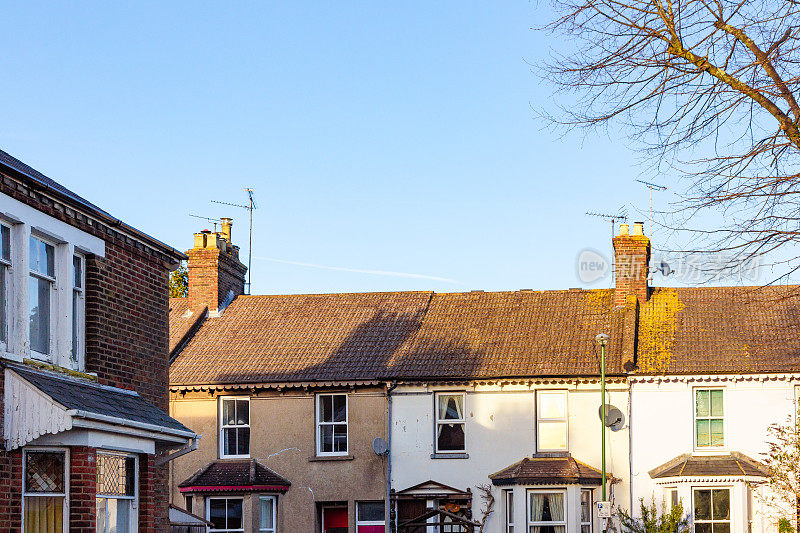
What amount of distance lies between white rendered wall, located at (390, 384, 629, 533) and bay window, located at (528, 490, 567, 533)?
1.33 feet

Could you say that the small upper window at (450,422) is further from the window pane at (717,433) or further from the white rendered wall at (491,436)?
the window pane at (717,433)

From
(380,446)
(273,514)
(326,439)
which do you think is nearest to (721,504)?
(380,446)

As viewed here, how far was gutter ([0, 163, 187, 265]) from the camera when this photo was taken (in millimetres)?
15081

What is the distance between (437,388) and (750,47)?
66.5 ft

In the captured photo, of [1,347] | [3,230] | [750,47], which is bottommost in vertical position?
[1,347]

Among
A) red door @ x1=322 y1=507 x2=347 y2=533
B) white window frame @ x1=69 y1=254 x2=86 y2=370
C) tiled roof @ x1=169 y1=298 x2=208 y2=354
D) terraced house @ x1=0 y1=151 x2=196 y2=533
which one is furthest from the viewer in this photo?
tiled roof @ x1=169 y1=298 x2=208 y2=354

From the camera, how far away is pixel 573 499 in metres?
28.8

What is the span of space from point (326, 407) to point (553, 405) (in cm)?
627

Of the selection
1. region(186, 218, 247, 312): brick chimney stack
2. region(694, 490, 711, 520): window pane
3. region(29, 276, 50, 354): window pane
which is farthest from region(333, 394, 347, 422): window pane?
region(29, 276, 50, 354): window pane

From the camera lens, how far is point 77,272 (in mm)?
17031

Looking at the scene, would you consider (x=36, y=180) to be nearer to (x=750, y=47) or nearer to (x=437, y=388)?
(x=750, y=47)

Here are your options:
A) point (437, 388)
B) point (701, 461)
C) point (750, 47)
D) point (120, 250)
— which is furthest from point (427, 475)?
point (750, 47)

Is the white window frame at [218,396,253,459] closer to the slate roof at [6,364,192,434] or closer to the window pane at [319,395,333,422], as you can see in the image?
the window pane at [319,395,333,422]

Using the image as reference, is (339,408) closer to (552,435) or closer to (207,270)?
(552,435)
